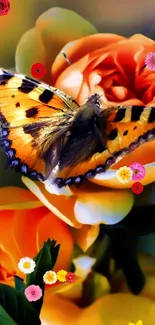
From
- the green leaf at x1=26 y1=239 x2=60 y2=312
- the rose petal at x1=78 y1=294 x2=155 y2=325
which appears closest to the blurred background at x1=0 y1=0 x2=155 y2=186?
the green leaf at x1=26 y1=239 x2=60 y2=312

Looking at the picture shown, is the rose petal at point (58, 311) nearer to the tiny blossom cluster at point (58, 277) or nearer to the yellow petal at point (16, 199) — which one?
the tiny blossom cluster at point (58, 277)

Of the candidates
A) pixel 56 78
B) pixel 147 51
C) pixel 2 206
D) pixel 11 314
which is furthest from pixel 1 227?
pixel 147 51

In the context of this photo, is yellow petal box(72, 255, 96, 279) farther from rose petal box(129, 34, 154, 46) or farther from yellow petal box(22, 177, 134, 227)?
Result: rose petal box(129, 34, 154, 46)

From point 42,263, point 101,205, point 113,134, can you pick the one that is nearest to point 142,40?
point 113,134

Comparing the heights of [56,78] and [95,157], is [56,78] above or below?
above

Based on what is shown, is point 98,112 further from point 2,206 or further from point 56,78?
point 2,206

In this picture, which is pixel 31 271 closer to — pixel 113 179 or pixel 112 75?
pixel 113 179
